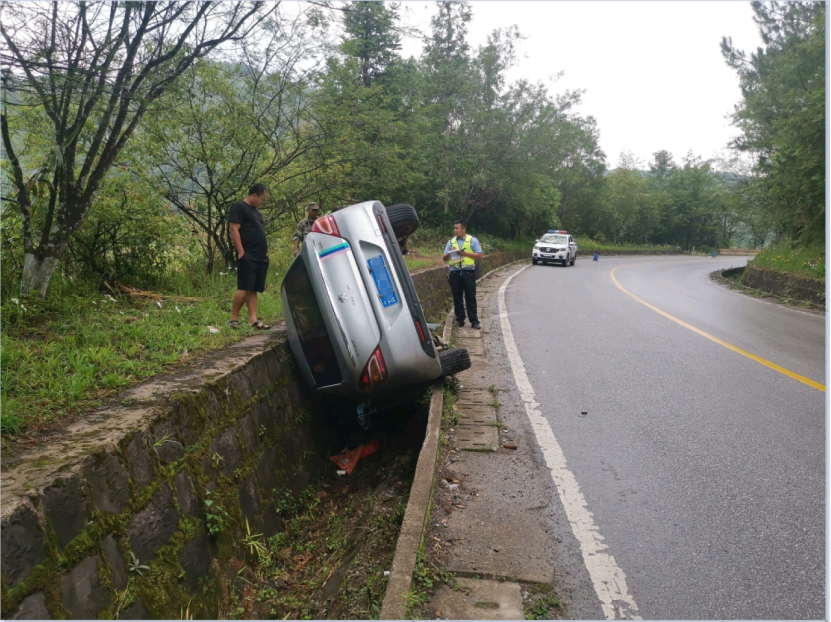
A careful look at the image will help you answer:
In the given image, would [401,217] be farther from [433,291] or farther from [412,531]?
[433,291]

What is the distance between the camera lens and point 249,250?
672 cm

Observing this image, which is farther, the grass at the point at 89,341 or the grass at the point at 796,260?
the grass at the point at 796,260

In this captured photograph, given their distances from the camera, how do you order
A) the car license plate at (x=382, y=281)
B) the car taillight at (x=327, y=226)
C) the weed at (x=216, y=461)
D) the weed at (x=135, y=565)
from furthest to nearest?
the car taillight at (x=327, y=226) → the car license plate at (x=382, y=281) → the weed at (x=216, y=461) → the weed at (x=135, y=565)

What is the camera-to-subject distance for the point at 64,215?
21.3ft

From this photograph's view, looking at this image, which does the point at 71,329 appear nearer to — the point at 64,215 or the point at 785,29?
the point at 64,215

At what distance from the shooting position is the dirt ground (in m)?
3.71

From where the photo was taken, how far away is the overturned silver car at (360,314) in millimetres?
5184

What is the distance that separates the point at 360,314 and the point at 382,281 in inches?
15.9

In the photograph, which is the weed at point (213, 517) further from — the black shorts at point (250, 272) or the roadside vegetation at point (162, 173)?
the black shorts at point (250, 272)

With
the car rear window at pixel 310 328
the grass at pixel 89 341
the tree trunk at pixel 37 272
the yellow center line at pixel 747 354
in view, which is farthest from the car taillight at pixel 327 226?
the yellow center line at pixel 747 354

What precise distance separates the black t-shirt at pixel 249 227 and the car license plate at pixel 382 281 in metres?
1.92

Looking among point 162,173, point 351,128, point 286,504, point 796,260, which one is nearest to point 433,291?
point 351,128

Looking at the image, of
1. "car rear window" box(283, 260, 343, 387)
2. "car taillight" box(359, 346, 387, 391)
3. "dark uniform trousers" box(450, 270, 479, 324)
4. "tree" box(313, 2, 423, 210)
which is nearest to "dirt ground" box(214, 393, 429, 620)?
"car taillight" box(359, 346, 387, 391)

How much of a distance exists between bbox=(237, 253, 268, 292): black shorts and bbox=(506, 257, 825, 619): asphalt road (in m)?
3.44
